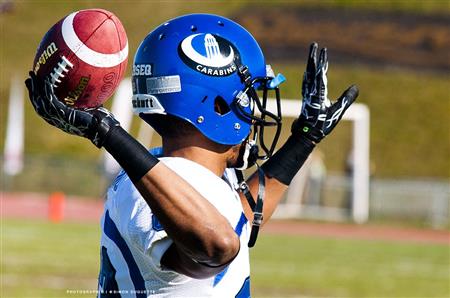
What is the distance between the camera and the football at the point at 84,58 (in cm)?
282

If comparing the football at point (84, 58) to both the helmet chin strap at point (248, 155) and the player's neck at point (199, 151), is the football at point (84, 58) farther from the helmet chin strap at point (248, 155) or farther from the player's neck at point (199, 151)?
the helmet chin strap at point (248, 155)

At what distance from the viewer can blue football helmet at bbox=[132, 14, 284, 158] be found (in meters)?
2.77

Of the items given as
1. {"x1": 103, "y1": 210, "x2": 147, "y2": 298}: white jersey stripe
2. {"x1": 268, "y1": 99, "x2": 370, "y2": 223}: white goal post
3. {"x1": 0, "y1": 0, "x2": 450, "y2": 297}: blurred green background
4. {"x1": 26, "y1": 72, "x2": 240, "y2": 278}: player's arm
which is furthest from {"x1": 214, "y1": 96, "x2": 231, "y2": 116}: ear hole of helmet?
{"x1": 268, "y1": 99, "x2": 370, "y2": 223}: white goal post

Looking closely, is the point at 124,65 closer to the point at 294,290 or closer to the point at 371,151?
the point at 294,290

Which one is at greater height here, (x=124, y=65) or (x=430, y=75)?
(x=430, y=75)

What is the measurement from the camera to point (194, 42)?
2781 mm

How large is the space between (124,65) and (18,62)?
1306 inches

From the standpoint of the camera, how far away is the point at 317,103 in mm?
3191

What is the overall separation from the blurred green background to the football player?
6297mm

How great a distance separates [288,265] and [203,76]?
9.96 m

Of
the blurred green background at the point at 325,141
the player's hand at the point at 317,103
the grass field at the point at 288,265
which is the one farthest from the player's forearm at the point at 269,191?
the blurred green background at the point at 325,141

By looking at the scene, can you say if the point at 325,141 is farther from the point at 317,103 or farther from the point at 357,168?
the point at 317,103

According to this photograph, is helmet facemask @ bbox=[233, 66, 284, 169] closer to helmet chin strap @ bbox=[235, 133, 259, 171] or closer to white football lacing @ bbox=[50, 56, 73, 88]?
helmet chin strap @ bbox=[235, 133, 259, 171]

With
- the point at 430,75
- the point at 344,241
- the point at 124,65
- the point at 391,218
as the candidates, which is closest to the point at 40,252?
the point at 344,241
